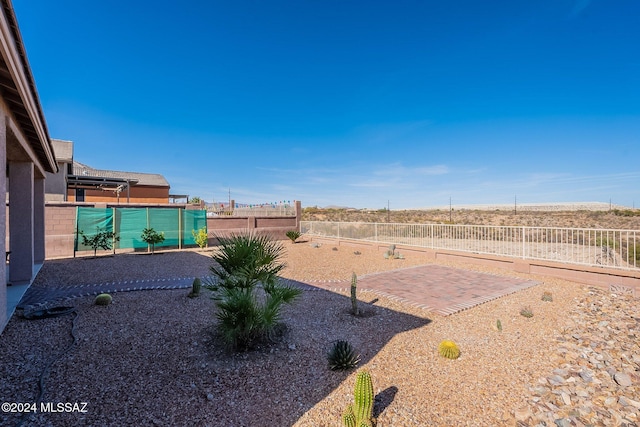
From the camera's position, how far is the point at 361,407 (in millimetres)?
2709

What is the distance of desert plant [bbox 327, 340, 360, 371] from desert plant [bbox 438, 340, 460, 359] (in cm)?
124

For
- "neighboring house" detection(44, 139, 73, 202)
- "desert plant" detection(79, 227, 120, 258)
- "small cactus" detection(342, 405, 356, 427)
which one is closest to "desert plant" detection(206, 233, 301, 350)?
"small cactus" detection(342, 405, 356, 427)

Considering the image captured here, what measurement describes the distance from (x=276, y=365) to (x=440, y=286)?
205 inches

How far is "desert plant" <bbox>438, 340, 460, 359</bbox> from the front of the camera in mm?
3919

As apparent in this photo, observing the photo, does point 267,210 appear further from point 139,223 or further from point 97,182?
point 97,182

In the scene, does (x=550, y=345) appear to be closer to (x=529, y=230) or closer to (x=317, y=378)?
(x=317, y=378)

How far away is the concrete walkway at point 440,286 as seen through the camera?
6.07 meters

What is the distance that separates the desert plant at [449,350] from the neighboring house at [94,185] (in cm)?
1755

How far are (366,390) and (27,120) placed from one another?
706 centimetres

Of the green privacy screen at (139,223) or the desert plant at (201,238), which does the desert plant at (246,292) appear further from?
the green privacy screen at (139,223)

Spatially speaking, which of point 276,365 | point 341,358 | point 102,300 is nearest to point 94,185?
point 102,300

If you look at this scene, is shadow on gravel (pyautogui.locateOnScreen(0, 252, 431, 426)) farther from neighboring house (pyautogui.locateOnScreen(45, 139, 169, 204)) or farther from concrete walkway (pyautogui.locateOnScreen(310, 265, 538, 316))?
neighboring house (pyautogui.locateOnScreen(45, 139, 169, 204))

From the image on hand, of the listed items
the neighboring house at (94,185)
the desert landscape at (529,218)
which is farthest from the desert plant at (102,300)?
the desert landscape at (529,218)

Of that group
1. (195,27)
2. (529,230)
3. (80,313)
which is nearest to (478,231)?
(529,230)
